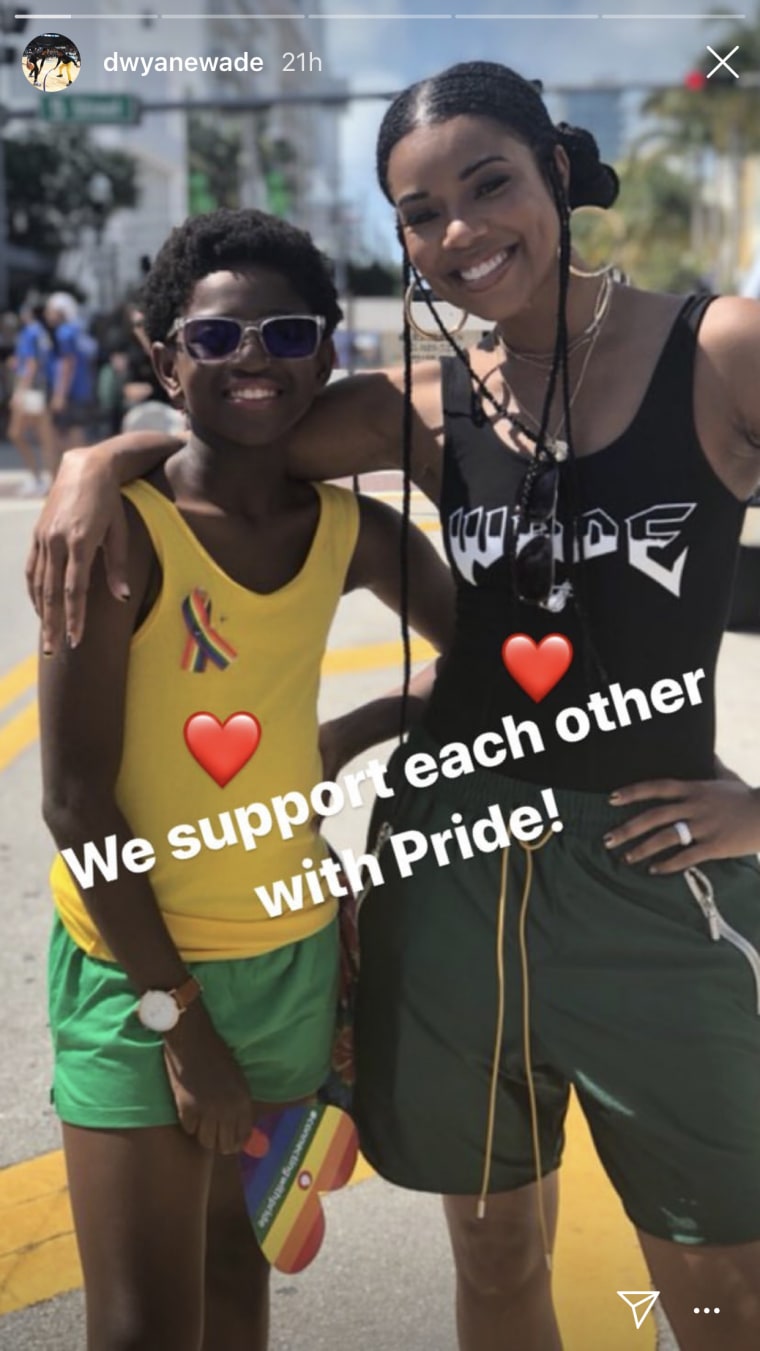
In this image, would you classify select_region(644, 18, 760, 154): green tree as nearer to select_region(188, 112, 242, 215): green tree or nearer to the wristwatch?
select_region(188, 112, 242, 215): green tree

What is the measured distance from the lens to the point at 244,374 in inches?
71.3

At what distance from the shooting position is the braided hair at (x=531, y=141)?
5.63 ft

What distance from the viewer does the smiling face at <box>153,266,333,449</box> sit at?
181cm

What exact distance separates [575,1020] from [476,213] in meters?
1.00

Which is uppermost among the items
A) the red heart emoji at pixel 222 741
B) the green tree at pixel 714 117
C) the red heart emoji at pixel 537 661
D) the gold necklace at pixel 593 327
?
the green tree at pixel 714 117

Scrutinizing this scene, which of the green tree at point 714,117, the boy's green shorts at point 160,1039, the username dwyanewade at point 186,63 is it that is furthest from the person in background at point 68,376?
the green tree at point 714,117

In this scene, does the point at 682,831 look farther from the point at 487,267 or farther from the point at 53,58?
the point at 53,58

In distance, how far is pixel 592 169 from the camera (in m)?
1.83

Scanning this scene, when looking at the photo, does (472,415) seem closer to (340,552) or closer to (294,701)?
(340,552)

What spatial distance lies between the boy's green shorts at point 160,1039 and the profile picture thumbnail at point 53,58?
4.20ft

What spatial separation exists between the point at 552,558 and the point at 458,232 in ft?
1.33

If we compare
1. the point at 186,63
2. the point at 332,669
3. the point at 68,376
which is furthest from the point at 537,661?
the point at 68,376

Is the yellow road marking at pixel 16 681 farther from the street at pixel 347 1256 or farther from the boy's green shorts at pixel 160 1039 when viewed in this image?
the boy's green shorts at pixel 160 1039
